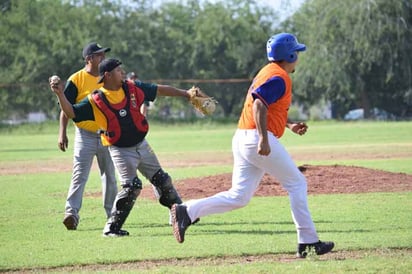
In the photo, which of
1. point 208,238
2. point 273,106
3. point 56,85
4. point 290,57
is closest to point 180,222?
point 208,238

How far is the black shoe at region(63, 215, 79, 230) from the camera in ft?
35.7

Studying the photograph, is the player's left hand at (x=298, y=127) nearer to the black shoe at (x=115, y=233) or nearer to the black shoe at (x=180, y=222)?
the black shoe at (x=180, y=222)

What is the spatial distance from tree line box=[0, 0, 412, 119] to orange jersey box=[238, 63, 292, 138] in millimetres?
44586

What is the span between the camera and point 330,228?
10.5m

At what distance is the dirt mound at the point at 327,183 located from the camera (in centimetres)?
1461

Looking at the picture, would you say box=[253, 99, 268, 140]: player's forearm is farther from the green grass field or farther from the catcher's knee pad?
the catcher's knee pad

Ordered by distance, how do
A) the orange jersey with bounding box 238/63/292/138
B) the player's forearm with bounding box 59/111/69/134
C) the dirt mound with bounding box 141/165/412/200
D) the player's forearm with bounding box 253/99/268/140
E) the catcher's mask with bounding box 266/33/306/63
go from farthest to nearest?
the dirt mound with bounding box 141/165/412/200 → the player's forearm with bounding box 59/111/69/134 → the catcher's mask with bounding box 266/33/306/63 → the orange jersey with bounding box 238/63/292/138 → the player's forearm with bounding box 253/99/268/140

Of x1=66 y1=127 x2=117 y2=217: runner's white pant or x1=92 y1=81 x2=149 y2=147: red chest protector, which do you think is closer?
x1=92 y1=81 x2=149 y2=147: red chest protector

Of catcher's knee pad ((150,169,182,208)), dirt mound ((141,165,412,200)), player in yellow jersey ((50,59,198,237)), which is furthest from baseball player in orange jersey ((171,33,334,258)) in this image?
dirt mound ((141,165,412,200))

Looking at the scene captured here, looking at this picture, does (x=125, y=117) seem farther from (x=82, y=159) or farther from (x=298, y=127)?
(x=298, y=127)

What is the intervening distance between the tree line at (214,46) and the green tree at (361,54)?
0.21 feet

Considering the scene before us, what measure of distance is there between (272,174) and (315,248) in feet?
2.68

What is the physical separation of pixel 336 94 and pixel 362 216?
48151 mm

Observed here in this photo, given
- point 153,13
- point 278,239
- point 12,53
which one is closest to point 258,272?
point 278,239
